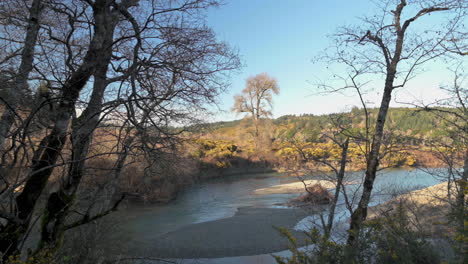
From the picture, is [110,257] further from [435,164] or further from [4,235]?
[435,164]

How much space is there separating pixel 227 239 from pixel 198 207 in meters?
4.78

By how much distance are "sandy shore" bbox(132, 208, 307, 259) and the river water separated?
608 millimetres

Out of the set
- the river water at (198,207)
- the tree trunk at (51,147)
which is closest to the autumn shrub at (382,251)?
the tree trunk at (51,147)

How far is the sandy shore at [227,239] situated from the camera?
27.1 ft

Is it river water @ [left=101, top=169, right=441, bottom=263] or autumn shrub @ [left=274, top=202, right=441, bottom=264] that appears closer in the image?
autumn shrub @ [left=274, top=202, right=441, bottom=264]

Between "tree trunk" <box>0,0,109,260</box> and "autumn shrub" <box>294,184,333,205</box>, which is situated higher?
"tree trunk" <box>0,0,109,260</box>

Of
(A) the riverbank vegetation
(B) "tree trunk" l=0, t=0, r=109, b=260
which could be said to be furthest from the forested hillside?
(B) "tree trunk" l=0, t=0, r=109, b=260

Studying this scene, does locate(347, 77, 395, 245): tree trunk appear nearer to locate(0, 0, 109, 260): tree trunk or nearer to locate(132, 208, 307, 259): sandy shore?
locate(132, 208, 307, 259): sandy shore

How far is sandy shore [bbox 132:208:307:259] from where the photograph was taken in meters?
8.26

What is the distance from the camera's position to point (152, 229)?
33.9ft

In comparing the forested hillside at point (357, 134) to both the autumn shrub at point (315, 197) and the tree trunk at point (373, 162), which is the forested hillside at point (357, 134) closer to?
the tree trunk at point (373, 162)

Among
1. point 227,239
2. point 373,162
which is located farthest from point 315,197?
point 373,162

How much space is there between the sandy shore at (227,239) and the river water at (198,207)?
61 centimetres

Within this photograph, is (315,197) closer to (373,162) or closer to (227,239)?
(227,239)
